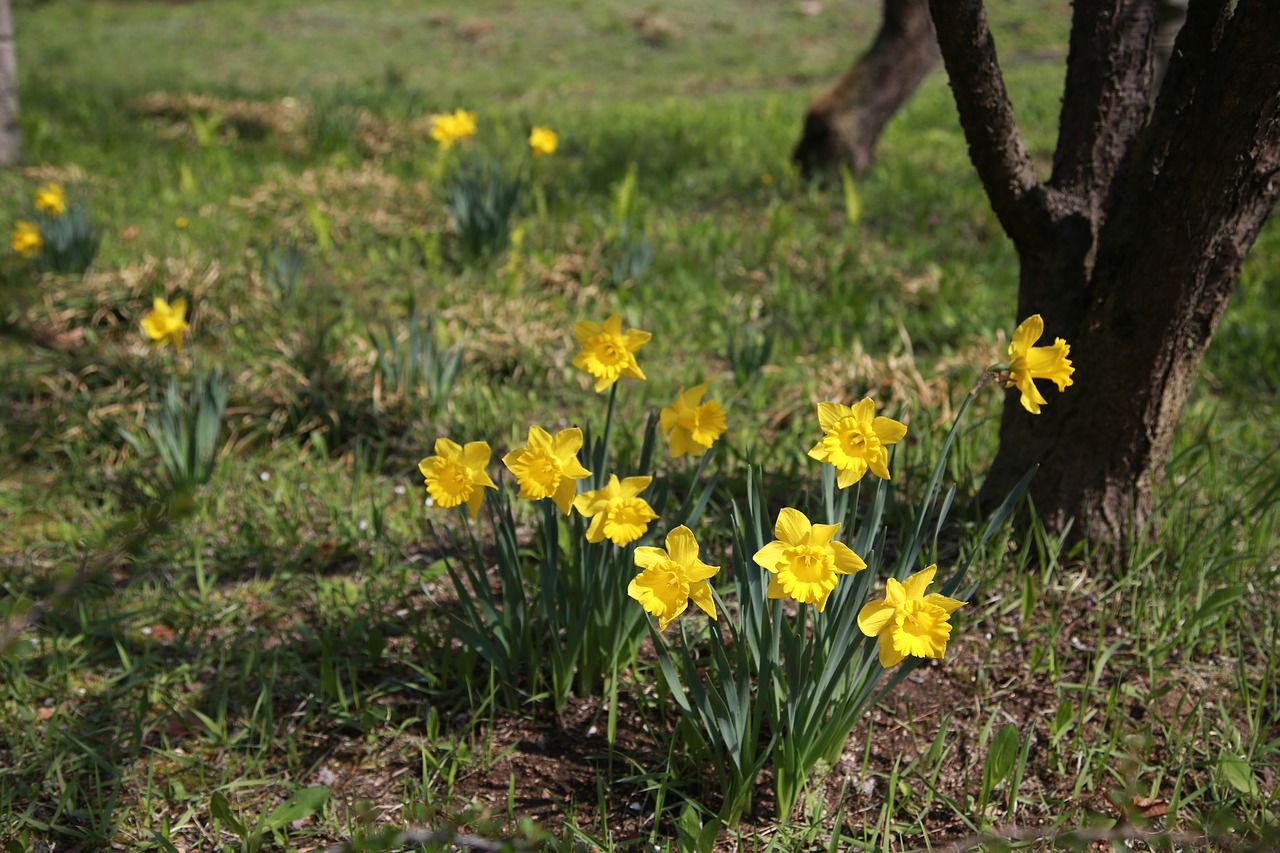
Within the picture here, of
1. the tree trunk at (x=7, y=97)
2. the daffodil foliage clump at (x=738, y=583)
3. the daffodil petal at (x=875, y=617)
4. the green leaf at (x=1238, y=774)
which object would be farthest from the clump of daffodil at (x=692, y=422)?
the tree trunk at (x=7, y=97)

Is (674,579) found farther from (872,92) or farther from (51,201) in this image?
(872,92)

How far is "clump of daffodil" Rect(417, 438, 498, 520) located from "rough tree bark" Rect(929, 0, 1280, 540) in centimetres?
121

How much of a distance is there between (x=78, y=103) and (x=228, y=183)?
280 centimetres

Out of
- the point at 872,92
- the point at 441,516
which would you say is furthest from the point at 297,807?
the point at 872,92

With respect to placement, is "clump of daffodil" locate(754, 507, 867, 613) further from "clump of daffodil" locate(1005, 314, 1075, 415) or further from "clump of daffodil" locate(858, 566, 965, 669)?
"clump of daffodil" locate(1005, 314, 1075, 415)

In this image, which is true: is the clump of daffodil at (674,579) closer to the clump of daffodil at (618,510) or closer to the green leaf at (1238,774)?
the clump of daffodil at (618,510)

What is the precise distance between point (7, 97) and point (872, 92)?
4.80 meters

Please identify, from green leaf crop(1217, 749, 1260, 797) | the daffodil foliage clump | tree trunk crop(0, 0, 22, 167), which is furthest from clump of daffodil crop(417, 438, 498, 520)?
tree trunk crop(0, 0, 22, 167)

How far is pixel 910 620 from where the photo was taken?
1350 mm

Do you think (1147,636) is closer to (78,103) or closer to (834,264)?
(834,264)

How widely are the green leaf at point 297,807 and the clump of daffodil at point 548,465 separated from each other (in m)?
0.61

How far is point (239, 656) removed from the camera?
6.97 feet

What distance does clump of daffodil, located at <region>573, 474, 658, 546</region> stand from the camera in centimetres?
150

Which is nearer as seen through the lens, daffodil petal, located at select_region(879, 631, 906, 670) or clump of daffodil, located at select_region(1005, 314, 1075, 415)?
daffodil petal, located at select_region(879, 631, 906, 670)
